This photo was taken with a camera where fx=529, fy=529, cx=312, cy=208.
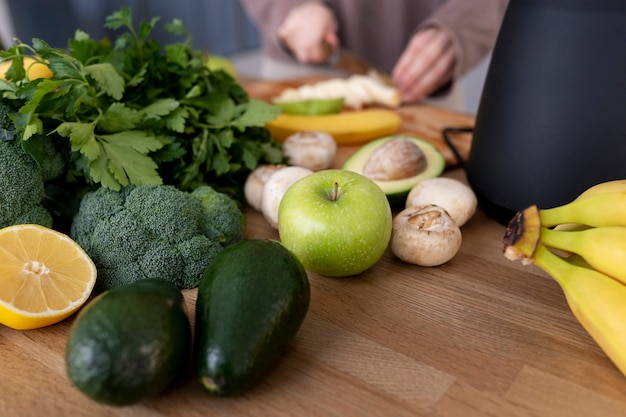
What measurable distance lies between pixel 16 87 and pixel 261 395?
0.55 metres

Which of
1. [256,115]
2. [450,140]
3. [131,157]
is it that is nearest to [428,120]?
[450,140]

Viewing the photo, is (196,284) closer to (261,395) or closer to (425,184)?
(261,395)

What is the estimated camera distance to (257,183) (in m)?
0.91

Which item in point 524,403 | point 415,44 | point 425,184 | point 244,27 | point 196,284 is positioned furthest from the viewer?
point 244,27

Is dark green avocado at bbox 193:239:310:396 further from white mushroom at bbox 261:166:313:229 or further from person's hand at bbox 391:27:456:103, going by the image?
person's hand at bbox 391:27:456:103

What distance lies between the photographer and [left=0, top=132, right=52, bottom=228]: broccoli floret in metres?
0.72

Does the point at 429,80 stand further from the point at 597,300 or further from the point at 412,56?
the point at 597,300

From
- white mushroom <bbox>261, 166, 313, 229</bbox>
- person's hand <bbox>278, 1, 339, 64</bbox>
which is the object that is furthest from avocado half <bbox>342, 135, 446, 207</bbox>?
person's hand <bbox>278, 1, 339, 64</bbox>

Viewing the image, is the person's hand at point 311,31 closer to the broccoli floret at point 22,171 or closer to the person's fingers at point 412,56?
the person's fingers at point 412,56

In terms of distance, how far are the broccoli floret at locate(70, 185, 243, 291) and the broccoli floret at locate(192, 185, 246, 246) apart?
2cm

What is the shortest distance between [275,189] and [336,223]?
0.63 feet

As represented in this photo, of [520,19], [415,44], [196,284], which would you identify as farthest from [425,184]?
[415,44]

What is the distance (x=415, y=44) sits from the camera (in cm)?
158

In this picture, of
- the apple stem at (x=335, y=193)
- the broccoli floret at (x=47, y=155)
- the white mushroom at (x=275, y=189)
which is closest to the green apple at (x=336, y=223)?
the apple stem at (x=335, y=193)
